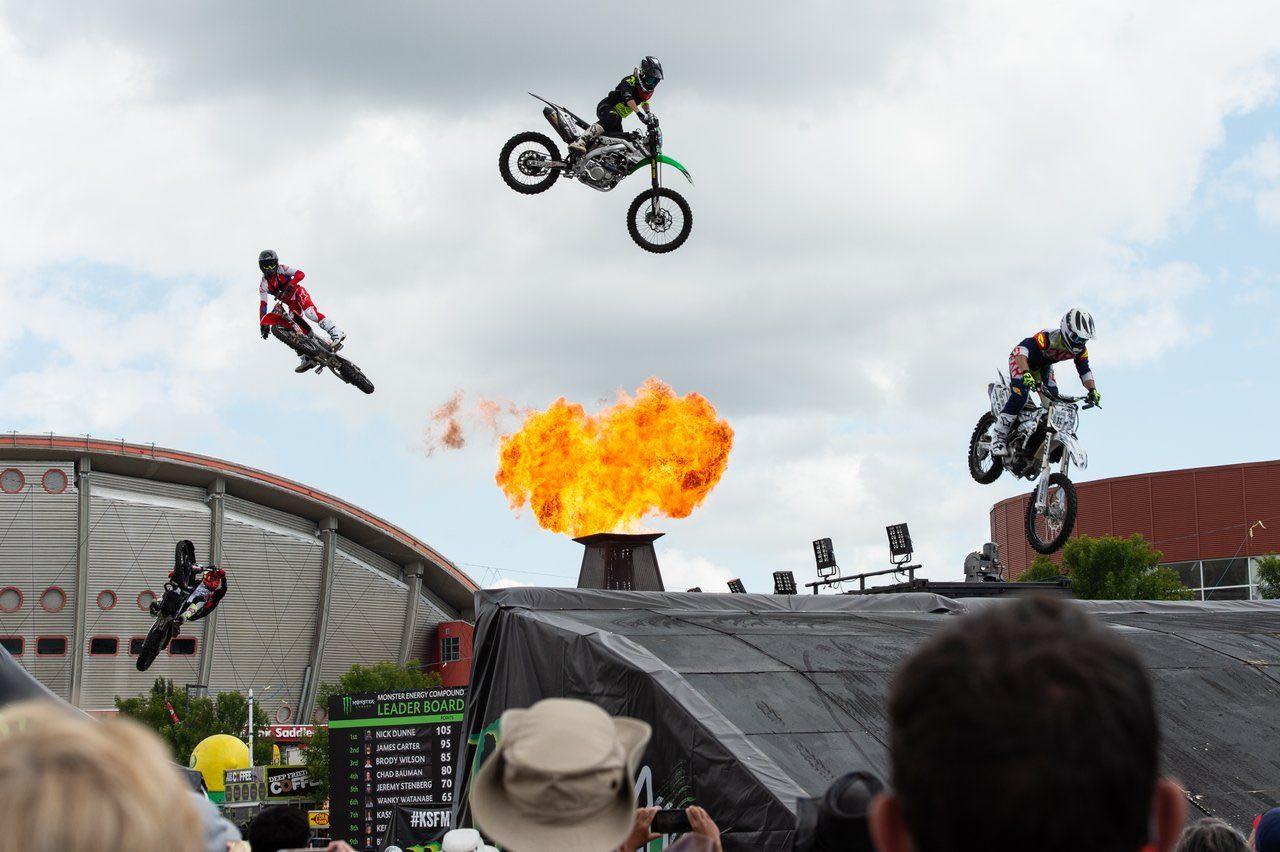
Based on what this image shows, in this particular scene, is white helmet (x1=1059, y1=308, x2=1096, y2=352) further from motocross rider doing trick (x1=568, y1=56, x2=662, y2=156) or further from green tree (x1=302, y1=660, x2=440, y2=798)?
green tree (x1=302, y1=660, x2=440, y2=798)

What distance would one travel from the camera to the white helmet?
21719 mm

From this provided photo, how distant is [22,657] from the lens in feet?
265

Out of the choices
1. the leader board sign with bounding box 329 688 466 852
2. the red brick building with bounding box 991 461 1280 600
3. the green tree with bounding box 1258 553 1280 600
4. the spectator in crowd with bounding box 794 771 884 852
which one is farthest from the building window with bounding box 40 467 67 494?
the spectator in crowd with bounding box 794 771 884 852

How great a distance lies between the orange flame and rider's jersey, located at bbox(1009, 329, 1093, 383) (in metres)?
5.58

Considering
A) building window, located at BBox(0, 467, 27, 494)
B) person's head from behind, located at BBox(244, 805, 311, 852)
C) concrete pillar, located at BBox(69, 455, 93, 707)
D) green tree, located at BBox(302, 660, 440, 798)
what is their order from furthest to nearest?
concrete pillar, located at BBox(69, 455, 93, 707) → building window, located at BBox(0, 467, 27, 494) → green tree, located at BBox(302, 660, 440, 798) → person's head from behind, located at BBox(244, 805, 311, 852)

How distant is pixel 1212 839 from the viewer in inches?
199

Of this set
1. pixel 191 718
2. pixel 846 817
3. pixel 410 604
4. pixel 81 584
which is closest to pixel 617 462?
pixel 846 817

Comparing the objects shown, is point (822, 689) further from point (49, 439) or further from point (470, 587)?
point (470, 587)

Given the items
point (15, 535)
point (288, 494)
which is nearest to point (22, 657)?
point (15, 535)

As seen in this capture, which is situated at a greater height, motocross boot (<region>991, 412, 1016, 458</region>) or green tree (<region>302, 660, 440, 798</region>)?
motocross boot (<region>991, 412, 1016, 458</region>)

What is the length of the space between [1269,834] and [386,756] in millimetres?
17305

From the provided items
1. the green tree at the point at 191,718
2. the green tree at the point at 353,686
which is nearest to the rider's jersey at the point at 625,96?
the green tree at the point at 353,686

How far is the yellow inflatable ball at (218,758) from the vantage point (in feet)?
115

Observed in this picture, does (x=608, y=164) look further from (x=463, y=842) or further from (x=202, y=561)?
(x=202, y=561)
